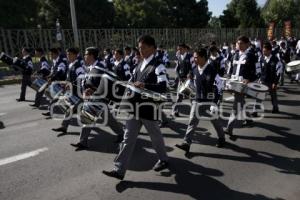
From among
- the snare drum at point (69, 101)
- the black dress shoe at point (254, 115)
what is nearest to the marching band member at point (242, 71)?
the black dress shoe at point (254, 115)

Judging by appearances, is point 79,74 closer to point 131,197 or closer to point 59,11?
point 131,197

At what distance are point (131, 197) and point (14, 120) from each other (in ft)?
20.2

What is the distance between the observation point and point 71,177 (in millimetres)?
6051

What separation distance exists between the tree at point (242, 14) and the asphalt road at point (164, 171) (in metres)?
46.3

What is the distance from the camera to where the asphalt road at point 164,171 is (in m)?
5.42

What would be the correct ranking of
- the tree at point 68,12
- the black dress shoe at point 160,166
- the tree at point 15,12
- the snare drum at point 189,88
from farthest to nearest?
the tree at point 68,12 → the tree at point 15,12 → the snare drum at point 189,88 → the black dress shoe at point 160,166

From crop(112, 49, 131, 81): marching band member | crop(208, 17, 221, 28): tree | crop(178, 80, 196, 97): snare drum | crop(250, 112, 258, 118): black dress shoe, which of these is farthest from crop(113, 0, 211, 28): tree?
crop(178, 80, 196, 97): snare drum

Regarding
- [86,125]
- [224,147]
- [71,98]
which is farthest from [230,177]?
[71,98]

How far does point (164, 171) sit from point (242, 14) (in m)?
50.7

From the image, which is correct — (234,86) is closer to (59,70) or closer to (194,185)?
(194,185)

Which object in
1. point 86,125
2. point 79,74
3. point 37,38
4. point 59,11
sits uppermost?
point 59,11

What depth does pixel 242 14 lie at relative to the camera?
5372 cm

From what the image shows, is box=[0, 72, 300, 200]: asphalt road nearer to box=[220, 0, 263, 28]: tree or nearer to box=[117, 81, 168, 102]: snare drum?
box=[117, 81, 168, 102]: snare drum

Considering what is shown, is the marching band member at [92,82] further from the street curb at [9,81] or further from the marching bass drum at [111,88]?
the street curb at [9,81]
